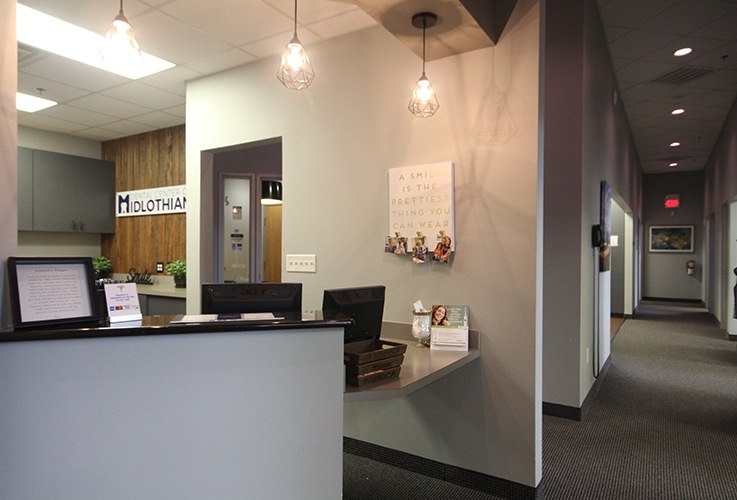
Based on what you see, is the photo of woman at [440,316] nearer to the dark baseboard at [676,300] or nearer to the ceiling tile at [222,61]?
the ceiling tile at [222,61]

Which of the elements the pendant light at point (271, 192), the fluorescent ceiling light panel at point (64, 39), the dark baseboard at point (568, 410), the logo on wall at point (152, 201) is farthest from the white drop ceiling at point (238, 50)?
the dark baseboard at point (568, 410)

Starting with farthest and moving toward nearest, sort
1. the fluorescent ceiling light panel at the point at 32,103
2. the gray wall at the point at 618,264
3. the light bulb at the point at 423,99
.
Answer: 1. the gray wall at the point at 618,264
2. the fluorescent ceiling light panel at the point at 32,103
3. the light bulb at the point at 423,99

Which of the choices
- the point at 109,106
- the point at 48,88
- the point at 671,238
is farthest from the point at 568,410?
the point at 671,238

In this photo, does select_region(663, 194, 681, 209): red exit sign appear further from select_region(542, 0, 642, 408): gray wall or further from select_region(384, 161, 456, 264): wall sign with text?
select_region(384, 161, 456, 264): wall sign with text

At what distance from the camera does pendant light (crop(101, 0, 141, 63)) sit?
5.93ft

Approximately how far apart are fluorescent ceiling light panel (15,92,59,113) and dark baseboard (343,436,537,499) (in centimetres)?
440

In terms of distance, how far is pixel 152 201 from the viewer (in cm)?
559

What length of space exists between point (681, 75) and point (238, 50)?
5309mm

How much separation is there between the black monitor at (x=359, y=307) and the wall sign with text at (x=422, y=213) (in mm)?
614

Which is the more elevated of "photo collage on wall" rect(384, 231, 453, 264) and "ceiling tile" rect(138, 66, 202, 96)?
"ceiling tile" rect(138, 66, 202, 96)

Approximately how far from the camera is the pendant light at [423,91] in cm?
230

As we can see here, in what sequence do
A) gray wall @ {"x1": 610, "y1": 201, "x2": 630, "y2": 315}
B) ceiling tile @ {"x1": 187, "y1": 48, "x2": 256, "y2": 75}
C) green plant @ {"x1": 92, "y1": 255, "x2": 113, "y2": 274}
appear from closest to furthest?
ceiling tile @ {"x1": 187, "y1": 48, "x2": 256, "y2": 75} → green plant @ {"x1": 92, "y1": 255, "x2": 113, "y2": 274} → gray wall @ {"x1": 610, "y1": 201, "x2": 630, "y2": 315}

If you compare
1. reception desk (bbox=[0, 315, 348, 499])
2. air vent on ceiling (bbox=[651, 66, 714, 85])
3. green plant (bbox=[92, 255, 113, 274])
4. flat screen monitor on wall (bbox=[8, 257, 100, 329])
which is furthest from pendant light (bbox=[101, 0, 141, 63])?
air vent on ceiling (bbox=[651, 66, 714, 85])

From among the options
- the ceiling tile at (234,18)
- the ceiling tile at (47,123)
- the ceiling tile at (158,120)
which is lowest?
the ceiling tile at (158,120)
